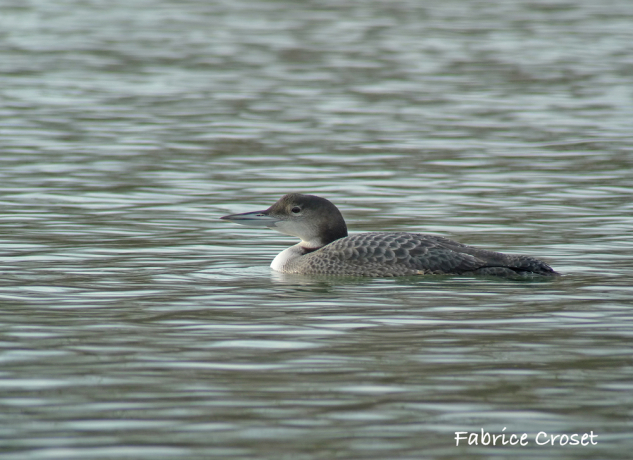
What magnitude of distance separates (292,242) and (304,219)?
4.95ft

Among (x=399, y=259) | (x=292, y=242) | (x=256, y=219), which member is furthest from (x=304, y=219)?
(x=292, y=242)

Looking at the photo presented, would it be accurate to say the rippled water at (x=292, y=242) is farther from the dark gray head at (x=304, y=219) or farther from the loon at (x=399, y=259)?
the dark gray head at (x=304, y=219)

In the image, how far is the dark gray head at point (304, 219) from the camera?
10484mm

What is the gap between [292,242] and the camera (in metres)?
12.0

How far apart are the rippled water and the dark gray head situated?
37 centimetres

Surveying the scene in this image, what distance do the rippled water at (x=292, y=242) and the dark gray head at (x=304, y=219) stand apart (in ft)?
1.23

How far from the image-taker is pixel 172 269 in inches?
398

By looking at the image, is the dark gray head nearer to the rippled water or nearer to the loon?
the loon

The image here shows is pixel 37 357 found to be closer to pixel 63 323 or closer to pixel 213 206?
pixel 63 323

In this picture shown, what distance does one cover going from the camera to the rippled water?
20.0ft

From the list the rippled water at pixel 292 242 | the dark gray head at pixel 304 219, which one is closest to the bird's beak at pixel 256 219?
the dark gray head at pixel 304 219

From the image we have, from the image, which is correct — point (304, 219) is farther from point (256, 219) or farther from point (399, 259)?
point (399, 259)

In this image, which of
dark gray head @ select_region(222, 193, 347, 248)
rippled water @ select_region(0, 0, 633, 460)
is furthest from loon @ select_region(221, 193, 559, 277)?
rippled water @ select_region(0, 0, 633, 460)

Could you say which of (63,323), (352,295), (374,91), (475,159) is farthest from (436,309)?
(374,91)
